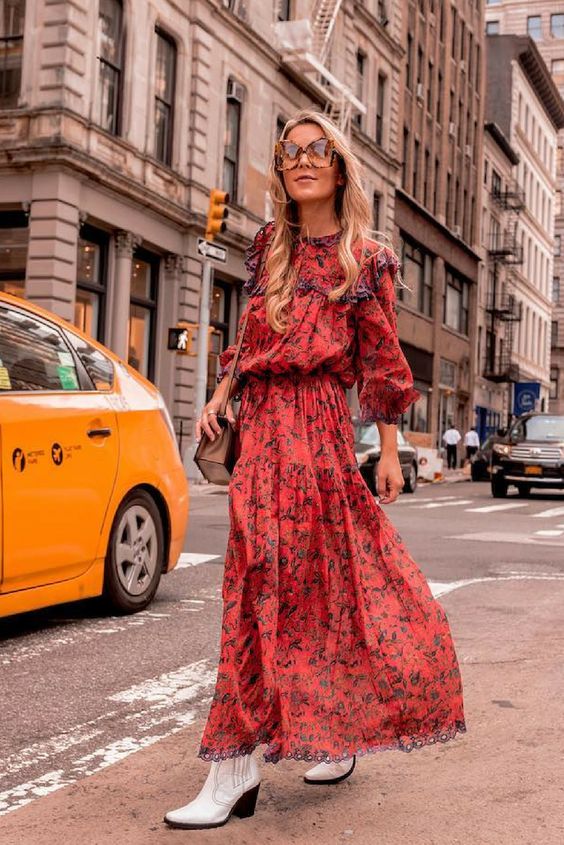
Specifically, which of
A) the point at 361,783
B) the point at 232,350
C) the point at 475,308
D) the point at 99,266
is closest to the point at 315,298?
the point at 232,350

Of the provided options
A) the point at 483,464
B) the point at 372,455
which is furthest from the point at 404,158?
the point at 372,455

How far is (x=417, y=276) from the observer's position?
47.0 m

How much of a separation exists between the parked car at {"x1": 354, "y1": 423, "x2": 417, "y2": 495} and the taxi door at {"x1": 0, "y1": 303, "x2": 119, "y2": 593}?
12259 millimetres

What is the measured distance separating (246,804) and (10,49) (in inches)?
852

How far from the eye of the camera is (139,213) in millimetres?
25547

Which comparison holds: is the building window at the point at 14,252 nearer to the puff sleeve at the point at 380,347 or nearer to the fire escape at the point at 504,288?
the puff sleeve at the point at 380,347

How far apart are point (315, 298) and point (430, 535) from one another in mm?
9877

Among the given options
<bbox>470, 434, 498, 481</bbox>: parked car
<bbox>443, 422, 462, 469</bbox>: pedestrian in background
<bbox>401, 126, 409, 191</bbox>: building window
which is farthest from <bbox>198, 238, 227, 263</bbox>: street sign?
<bbox>401, 126, 409, 191</bbox>: building window

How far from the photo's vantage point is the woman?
3391 mm

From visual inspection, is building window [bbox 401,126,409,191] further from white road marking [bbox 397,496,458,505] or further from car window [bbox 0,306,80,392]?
car window [bbox 0,306,80,392]

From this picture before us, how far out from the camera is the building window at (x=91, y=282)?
2395 centimetres

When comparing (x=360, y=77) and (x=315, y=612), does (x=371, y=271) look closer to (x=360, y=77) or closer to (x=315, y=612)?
(x=315, y=612)

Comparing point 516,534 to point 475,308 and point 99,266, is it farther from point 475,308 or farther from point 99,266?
point 475,308

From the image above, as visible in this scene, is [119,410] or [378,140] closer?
[119,410]
